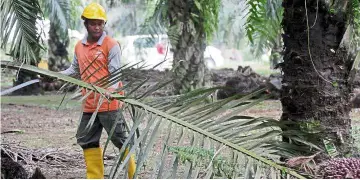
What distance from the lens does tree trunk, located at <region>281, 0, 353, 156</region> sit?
440 centimetres

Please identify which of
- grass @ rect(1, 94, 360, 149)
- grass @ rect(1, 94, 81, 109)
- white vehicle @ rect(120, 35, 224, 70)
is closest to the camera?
grass @ rect(1, 94, 360, 149)

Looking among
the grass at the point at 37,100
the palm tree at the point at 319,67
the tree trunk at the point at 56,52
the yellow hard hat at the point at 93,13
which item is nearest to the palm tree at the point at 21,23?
the yellow hard hat at the point at 93,13

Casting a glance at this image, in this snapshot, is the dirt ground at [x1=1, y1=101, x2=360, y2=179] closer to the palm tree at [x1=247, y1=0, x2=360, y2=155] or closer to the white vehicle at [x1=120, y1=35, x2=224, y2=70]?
the palm tree at [x1=247, y1=0, x2=360, y2=155]

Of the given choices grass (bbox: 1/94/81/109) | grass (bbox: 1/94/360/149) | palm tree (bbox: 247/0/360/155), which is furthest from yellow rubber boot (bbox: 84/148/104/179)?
grass (bbox: 1/94/81/109)

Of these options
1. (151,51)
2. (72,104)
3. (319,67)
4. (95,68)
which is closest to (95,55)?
(95,68)

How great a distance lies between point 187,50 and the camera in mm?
12750

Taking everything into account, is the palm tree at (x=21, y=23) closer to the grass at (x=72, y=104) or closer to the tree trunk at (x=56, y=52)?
the grass at (x=72, y=104)

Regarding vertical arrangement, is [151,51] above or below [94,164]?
above

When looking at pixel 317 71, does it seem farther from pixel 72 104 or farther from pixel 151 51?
pixel 151 51

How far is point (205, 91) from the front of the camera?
331 centimetres

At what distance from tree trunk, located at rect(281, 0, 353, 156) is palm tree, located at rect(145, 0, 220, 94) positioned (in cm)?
748

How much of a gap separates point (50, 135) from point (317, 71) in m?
5.31

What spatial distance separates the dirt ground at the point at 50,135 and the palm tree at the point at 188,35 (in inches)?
54.0

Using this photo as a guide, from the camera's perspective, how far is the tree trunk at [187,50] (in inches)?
489
